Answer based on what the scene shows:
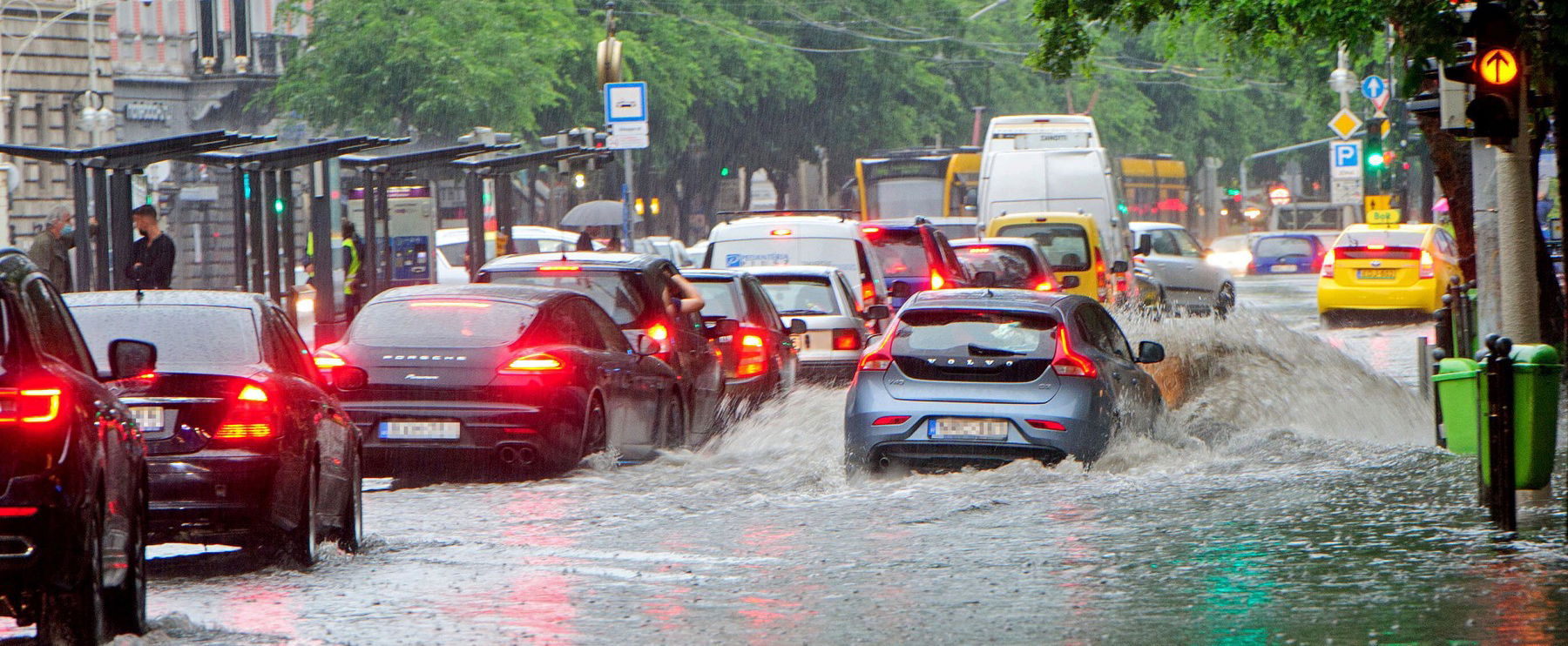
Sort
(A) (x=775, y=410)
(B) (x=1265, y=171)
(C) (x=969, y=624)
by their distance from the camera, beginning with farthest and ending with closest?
(B) (x=1265, y=171), (A) (x=775, y=410), (C) (x=969, y=624)

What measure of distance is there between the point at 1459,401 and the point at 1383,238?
71.7 feet

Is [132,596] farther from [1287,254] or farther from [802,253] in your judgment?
[1287,254]

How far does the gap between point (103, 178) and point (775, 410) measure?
7020 mm

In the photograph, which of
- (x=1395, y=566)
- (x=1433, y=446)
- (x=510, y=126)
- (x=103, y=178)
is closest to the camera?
(x=1395, y=566)

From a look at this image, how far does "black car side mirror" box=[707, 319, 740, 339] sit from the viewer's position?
17188 mm

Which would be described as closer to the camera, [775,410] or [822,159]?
[775,410]

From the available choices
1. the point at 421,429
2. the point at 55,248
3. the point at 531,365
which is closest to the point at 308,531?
the point at 421,429

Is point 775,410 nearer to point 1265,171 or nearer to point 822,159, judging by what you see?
point 822,159

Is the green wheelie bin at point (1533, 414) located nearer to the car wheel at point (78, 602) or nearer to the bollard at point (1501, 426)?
the bollard at point (1501, 426)

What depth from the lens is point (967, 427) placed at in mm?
13133

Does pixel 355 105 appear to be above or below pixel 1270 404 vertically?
above

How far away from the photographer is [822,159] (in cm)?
6719

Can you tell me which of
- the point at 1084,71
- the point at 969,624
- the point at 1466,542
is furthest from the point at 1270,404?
the point at 969,624

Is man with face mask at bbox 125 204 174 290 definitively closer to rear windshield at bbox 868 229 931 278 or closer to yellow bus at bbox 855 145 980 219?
rear windshield at bbox 868 229 931 278
